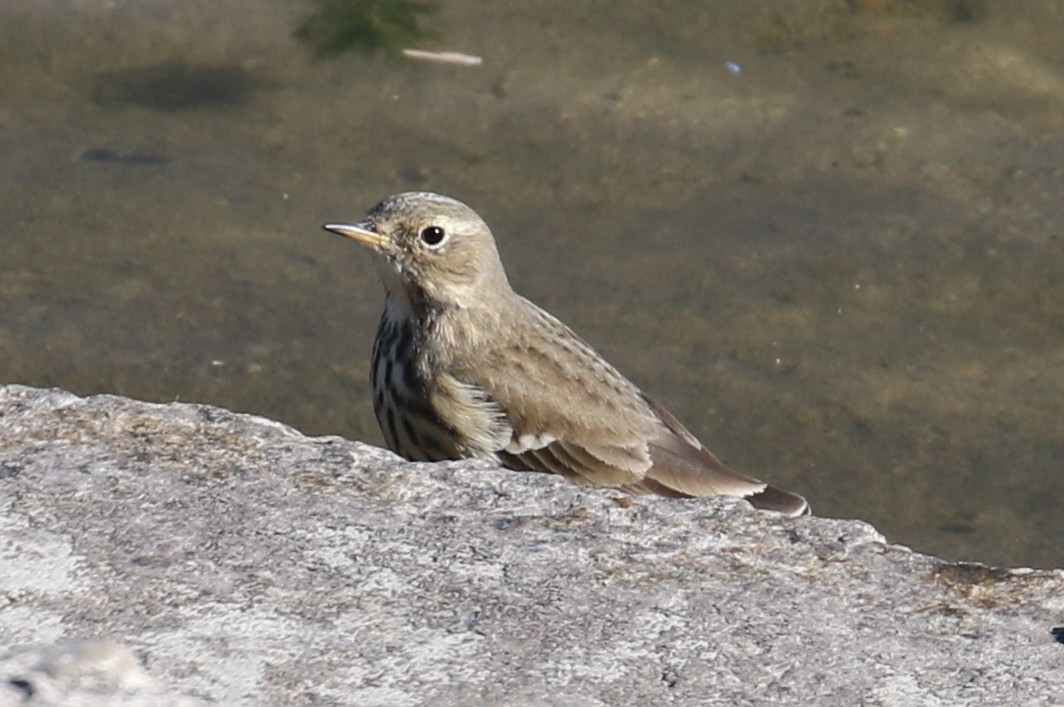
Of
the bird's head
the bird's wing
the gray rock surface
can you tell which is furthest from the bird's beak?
the gray rock surface

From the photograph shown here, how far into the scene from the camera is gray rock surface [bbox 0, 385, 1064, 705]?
318cm

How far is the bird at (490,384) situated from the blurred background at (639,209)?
3.29 feet

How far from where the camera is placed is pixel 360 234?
20.9ft

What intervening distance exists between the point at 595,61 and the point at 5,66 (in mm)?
3107

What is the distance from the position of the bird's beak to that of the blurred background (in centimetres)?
116

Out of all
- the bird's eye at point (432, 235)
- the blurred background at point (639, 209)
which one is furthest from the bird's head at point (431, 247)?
the blurred background at point (639, 209)

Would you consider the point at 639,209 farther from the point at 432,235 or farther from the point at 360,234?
the point at 360,234

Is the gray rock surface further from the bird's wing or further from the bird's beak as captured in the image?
the bird's beak

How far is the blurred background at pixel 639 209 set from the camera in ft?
24.4

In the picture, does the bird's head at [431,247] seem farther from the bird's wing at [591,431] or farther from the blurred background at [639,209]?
the blurred background at [639,209]

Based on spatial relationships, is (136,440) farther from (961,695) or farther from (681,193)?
(681,193)

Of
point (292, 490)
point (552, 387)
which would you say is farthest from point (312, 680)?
point (552, 387)

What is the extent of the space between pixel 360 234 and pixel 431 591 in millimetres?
3053

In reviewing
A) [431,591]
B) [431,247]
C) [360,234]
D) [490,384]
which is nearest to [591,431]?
[490,384]
